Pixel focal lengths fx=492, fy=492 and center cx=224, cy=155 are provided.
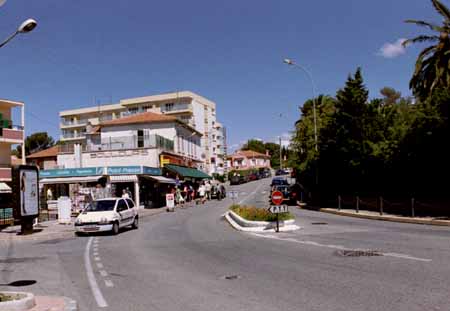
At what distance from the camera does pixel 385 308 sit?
681cm

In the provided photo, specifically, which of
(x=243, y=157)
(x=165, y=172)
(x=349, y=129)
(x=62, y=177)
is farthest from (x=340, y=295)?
(x=243, y=157)

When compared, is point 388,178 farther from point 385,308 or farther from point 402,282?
point 385,308

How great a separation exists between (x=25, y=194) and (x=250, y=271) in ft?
48.6

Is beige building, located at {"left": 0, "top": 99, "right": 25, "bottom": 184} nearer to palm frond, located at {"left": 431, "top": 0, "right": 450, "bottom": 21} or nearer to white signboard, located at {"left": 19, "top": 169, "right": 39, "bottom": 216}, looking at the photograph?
white signboard, located at {"left": 19, "top": 169, "right": 39, "bottom": 216}

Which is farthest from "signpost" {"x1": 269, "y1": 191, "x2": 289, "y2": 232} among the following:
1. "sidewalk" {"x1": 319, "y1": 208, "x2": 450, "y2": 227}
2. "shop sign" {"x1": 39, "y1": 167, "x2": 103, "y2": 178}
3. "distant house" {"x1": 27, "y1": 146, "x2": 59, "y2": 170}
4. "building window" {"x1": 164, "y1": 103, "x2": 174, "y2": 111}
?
"building window" {"x1": 164, "y1": 103, "x2": 174, "y2": 111}

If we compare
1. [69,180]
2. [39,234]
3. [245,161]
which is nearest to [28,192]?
[39,234]

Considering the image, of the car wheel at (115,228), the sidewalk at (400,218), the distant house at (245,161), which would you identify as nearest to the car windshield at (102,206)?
the car wheel at (115,228)

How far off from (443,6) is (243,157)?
401 ft

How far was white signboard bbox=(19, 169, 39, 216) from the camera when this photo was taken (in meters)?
21.7

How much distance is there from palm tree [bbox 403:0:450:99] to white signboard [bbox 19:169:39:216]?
62.0 feet

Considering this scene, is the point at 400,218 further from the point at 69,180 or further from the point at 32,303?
the point at 69,180

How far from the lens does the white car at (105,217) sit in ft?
70.3

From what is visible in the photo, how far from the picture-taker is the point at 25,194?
2189 centimetres

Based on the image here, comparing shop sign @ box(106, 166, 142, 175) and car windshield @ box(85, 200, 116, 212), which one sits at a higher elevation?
shop sign @ box(106, 166, 142, 175)
